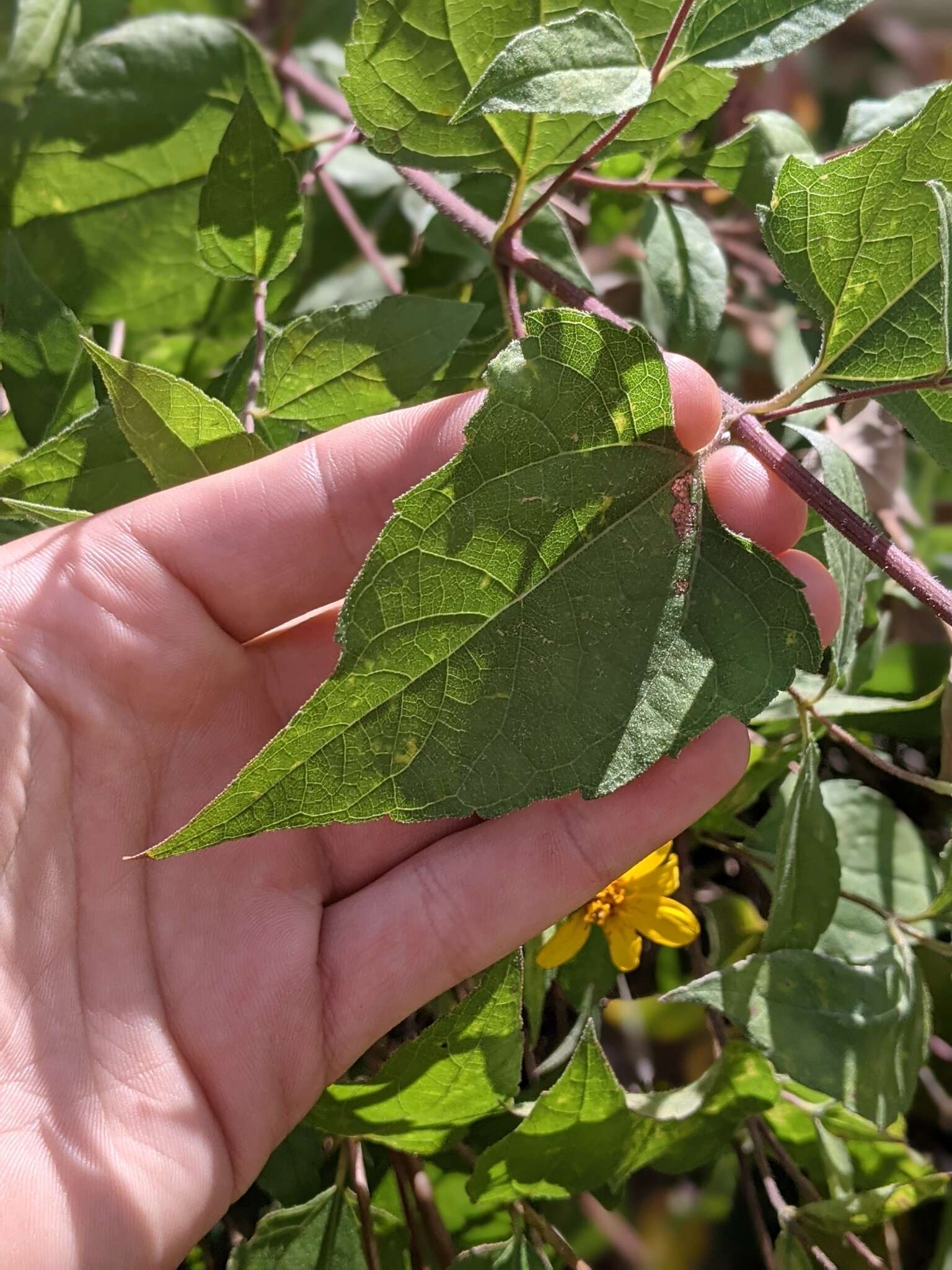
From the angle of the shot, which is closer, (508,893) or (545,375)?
(545,375)

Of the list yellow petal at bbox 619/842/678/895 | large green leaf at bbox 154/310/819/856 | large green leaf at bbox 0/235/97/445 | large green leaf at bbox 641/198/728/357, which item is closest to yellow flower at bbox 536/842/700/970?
yellow petal at bbox 619/842/678/895

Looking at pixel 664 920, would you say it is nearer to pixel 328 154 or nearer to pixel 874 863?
pixel 874 863

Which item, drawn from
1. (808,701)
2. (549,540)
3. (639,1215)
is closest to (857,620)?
(808,701)

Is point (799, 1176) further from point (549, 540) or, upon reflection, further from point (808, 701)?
point (549, 540)

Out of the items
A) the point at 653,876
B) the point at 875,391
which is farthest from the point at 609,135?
the point at 653,876

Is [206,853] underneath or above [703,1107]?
above
